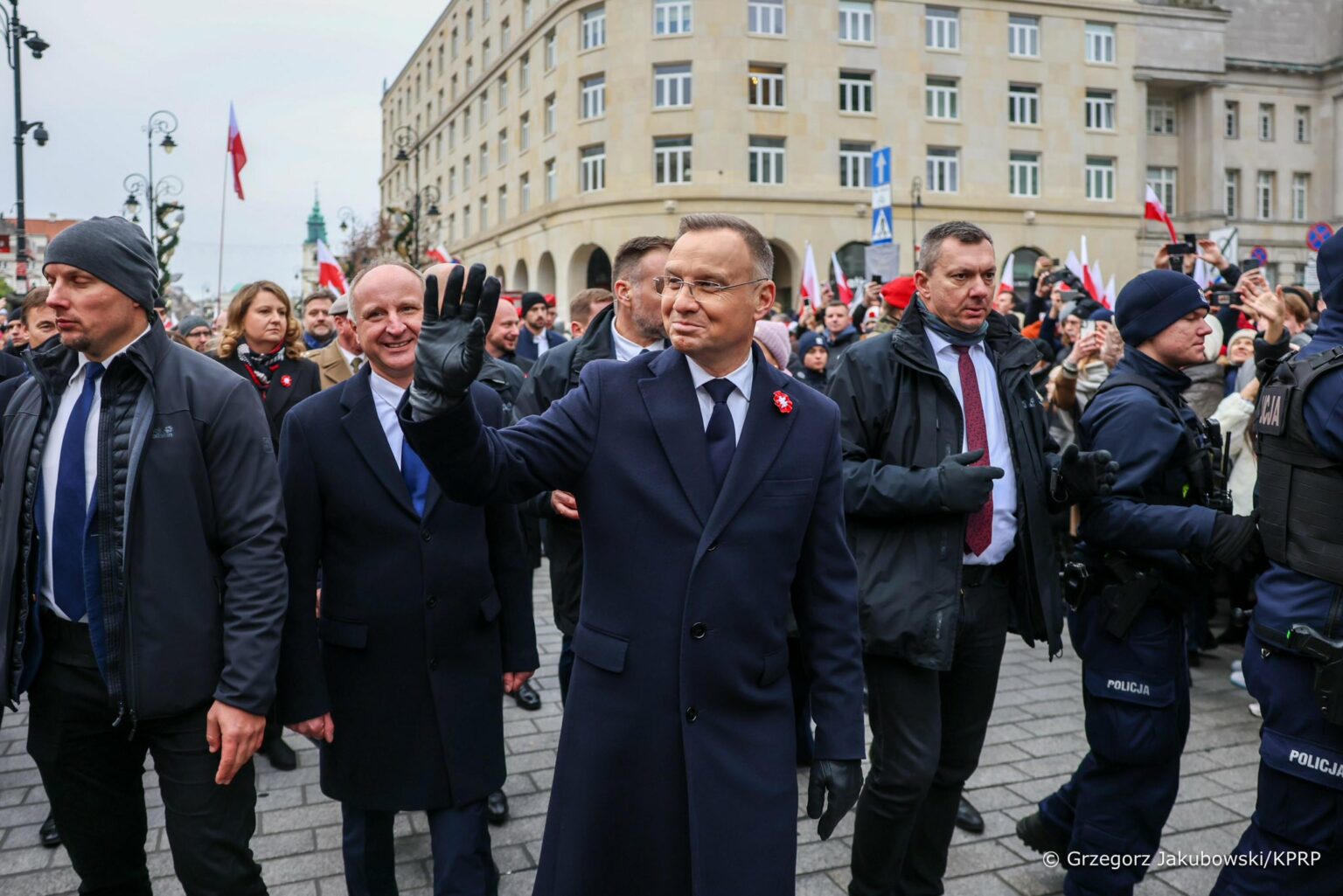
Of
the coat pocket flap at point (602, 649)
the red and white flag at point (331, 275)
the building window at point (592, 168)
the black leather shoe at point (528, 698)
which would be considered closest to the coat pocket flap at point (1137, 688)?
the coat pocket flap at point (602, 649)

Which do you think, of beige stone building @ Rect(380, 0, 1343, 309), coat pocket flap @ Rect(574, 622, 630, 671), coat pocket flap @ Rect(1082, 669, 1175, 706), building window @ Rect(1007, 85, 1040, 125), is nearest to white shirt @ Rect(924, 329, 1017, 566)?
coat pocket flap @ Rect(1082, 669, 1175, 706)

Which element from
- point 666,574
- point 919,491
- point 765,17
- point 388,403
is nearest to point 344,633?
point 388,403

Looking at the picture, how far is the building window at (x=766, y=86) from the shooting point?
118 ft

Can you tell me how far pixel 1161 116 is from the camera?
4453 centimetres

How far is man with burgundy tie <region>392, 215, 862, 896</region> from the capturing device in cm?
246

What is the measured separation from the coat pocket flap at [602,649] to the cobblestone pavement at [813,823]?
1.79 m

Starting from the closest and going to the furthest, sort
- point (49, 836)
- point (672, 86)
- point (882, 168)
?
point (49, 836)
point (882, 168)
point (672, 86)

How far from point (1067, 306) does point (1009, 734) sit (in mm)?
4932

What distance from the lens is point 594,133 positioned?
3741cm

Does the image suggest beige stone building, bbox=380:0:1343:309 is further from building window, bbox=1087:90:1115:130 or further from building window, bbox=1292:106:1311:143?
building window, bbox=1292:106:1311:143

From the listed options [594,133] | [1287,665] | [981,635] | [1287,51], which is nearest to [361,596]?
[981,635]

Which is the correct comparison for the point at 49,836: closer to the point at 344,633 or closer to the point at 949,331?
the point at 344,633

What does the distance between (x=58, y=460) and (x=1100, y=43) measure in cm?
4346

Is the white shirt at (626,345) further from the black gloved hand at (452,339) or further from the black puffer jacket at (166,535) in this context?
the black gloved hand at (452,339)
